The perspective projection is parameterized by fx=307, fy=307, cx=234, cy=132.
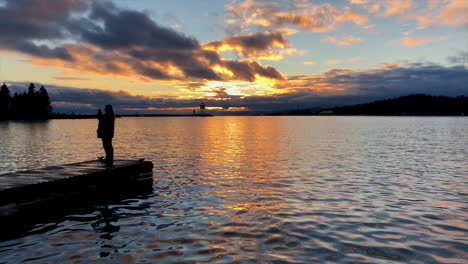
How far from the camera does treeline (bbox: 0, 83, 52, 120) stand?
16012 centimetres

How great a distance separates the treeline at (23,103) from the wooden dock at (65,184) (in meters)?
179

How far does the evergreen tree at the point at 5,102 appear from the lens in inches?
6186

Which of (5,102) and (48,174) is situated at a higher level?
(5,102)

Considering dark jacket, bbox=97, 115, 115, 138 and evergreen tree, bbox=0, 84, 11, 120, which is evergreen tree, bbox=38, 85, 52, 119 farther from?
dark jacket, bbox=97, 115, 115, 138

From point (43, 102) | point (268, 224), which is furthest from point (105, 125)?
point (43, 102)

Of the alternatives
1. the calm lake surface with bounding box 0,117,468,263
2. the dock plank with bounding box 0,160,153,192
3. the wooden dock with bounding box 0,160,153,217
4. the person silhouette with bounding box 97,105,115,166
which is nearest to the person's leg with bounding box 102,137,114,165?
the person silhouette with bounding box 97,105,115,166

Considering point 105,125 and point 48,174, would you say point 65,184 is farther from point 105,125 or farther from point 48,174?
point 105,125

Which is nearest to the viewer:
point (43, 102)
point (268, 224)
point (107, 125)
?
point (268, 224)

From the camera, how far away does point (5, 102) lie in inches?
6339

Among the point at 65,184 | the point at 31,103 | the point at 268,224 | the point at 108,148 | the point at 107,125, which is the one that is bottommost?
the point at 268,224

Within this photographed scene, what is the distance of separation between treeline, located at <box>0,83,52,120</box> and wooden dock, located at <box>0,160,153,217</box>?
179446mm

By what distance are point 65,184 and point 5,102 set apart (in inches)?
7340

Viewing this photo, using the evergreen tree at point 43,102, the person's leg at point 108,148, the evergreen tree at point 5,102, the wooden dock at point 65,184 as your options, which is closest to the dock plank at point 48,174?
the wooden dock at point 65,184

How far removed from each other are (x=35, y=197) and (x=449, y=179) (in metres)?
23.4
